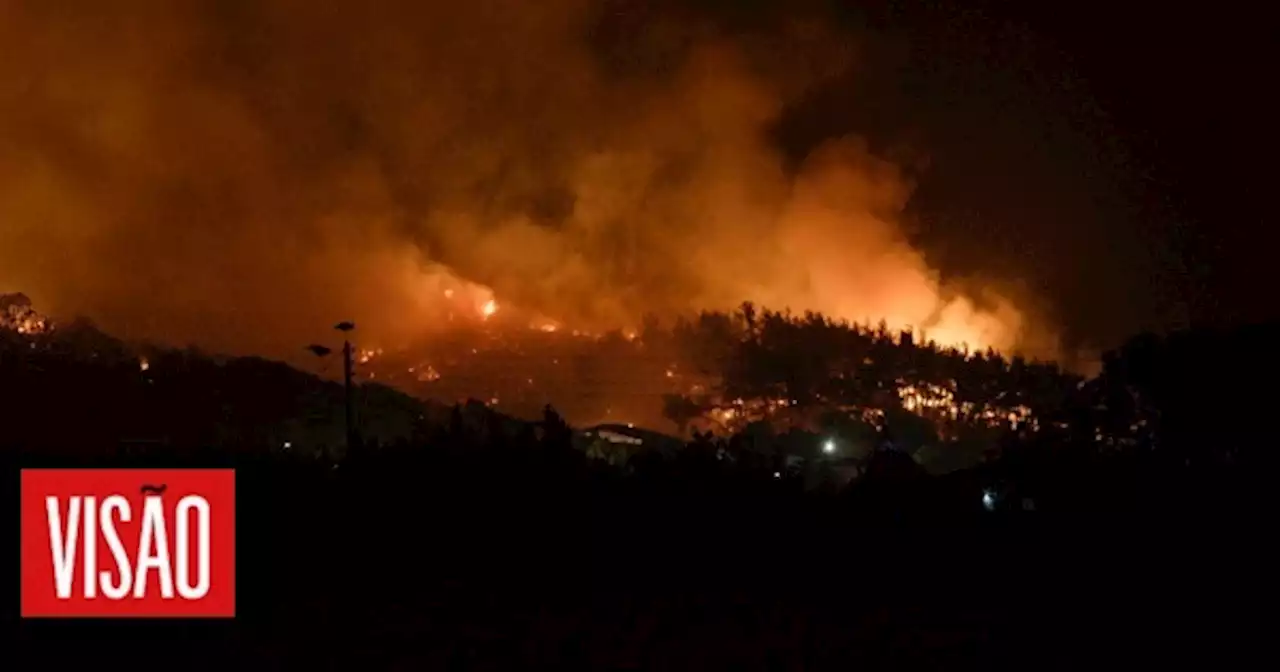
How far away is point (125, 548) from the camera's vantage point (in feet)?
38.1

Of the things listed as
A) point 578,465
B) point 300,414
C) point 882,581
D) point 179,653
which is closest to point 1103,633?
point 882,581

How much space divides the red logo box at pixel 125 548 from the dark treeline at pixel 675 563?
990mm

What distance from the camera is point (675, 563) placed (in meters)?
16.0

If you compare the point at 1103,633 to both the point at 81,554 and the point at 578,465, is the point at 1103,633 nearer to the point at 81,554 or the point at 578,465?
the point at 578,465

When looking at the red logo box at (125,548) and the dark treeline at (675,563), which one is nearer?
the red logo box at (125,548)

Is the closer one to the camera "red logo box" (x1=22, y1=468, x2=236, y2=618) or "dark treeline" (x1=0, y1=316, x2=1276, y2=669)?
"red logo box" (x1=22, y1=468, x2=236, y2=618)

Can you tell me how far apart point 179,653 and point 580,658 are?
3.94 meters

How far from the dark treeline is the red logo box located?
990 mm

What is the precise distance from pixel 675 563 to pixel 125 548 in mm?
6527

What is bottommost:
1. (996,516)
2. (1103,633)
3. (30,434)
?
(1103,633)

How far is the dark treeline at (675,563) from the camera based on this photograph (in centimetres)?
1352

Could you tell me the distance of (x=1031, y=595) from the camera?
1509 cm

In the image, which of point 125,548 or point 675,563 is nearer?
point 125,548

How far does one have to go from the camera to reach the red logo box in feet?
38.3
